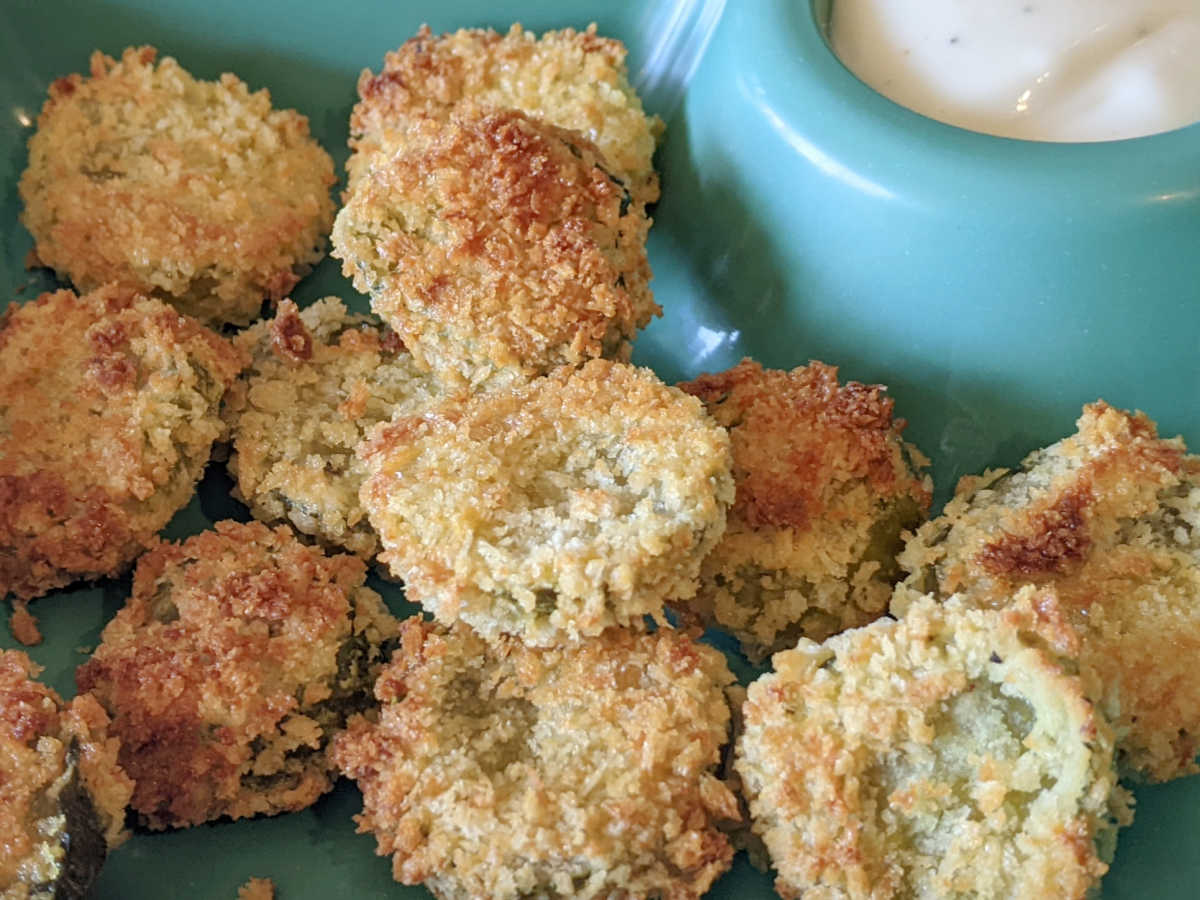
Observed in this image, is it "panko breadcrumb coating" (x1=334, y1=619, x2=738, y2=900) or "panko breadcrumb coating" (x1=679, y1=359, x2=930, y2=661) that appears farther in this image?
"panko breadcrumb coating" (x1=679, y1=359, x2=930, y2=661)

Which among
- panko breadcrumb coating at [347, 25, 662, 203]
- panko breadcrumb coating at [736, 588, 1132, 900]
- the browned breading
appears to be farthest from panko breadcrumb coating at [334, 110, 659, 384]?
the browned breading

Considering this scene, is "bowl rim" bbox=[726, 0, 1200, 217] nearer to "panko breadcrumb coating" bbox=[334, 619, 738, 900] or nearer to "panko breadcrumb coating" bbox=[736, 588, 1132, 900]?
"panko breadcrumb coating" bbox=[736, 588, 1132, 900]

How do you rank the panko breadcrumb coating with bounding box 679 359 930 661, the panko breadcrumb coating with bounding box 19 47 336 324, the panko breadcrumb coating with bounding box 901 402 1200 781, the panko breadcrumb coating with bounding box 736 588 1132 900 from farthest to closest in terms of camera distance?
the panko breadcrumb coating with bounding box 19 47 336 324 → the panko breadcrumb coating with bounding box 679 359 930 661 → the panko breadcrumb coating with bounding box 901 402 1200 781 → the panko breadcrumb coating with bounding box 736 588 1132 900

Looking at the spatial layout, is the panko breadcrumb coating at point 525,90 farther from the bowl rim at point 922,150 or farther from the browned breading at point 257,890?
the browned breading at point 257,890

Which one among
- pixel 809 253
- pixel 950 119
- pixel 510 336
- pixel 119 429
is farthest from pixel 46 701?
pixel 950 119

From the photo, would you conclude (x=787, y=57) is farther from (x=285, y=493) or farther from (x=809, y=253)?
(x=285, y=493)

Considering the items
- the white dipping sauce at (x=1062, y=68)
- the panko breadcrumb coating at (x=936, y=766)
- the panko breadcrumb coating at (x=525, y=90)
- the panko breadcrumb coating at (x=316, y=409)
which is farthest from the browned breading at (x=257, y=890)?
the white dipping sauce at (x=1062, y=68)
